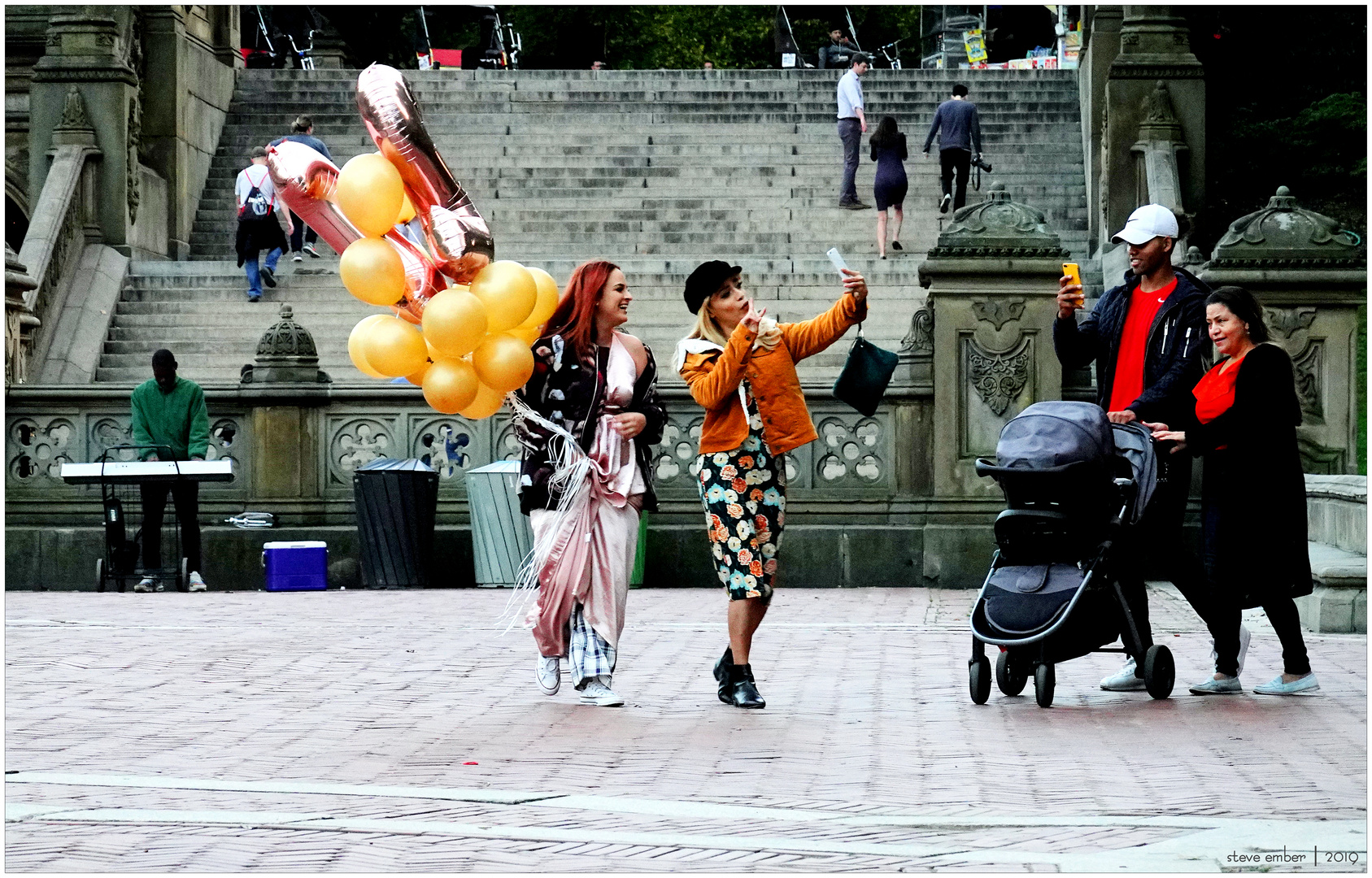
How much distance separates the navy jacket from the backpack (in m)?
12.6

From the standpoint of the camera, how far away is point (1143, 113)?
21812mm

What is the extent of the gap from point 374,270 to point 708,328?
146 cm

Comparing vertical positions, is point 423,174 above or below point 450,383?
above

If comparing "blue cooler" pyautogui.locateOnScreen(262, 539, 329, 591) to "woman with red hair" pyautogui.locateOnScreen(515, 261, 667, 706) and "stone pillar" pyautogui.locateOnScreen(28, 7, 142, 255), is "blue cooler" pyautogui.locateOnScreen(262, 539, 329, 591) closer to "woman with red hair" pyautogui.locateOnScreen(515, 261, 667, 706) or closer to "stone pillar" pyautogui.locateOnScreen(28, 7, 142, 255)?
"woman with red hair" pyautogui.locateOnScreen(515, 261, 667, 706)

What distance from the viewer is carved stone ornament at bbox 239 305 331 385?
1533cm

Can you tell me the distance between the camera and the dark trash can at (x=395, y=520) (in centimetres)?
1477

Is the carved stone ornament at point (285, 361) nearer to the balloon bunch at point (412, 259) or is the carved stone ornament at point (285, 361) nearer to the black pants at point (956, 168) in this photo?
the balloon bunch at point (412, 259)

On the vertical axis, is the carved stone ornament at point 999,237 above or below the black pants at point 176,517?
above

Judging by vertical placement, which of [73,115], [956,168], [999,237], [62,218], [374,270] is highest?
[73,115]

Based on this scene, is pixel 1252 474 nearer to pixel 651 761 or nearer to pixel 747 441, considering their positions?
pixel 747 441

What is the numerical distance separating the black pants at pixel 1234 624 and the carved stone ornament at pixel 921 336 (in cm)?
628

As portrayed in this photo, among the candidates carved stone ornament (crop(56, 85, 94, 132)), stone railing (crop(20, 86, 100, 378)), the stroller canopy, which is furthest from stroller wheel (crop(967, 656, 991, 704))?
carved stone ornament (crop(56, 85, 94, 132))

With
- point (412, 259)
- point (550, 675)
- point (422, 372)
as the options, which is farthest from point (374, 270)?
point (550, 675)

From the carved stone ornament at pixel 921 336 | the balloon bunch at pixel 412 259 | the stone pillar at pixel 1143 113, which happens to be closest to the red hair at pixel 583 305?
the balloon bunch at pixel 412 259
